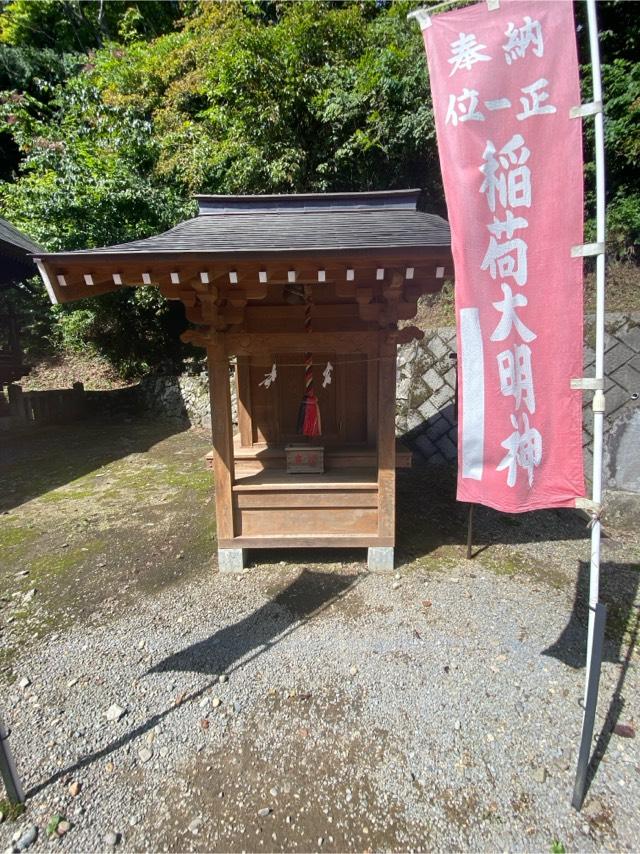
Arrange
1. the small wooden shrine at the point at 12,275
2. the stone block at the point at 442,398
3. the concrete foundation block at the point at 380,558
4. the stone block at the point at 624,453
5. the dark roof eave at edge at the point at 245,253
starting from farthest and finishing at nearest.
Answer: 1. the small wooden shrine at the point at 12,275
2. the stone block at the point at 442,398
3. the stone block at the point at 624,453
4. the concrete foundation block at the point at 380,558
5. the dark roof eave at edge at the point at 245,253

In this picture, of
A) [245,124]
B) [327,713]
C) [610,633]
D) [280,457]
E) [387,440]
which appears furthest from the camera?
[245,124]

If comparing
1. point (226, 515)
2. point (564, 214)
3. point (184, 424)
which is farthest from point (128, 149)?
point (564, 214)

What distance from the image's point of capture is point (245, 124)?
10.6 metres

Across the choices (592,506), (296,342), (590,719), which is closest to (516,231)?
(592,506)

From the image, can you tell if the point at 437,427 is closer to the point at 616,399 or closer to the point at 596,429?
the point at 616,399

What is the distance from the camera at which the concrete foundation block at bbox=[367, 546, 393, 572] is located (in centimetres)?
436

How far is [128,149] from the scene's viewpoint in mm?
11352

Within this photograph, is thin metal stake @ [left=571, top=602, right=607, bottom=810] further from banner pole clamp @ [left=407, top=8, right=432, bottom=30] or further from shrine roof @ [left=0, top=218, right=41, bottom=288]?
shrine roof @ [left=0, top=218, right=41, bottom=288]

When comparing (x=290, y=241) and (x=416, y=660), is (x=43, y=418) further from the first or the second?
(x=416, y=660)

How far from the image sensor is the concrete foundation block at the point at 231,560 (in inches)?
174

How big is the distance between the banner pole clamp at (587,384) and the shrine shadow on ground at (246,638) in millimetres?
2799

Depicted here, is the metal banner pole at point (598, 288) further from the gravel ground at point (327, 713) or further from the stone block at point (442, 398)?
the stone block at point (442, 398)

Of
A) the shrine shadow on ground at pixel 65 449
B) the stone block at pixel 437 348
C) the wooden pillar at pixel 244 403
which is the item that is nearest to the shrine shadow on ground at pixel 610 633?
the wooden pillar at pixel 244 403

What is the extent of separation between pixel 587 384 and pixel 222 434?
10.4ft
